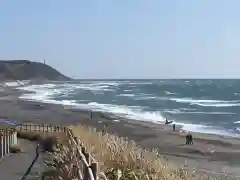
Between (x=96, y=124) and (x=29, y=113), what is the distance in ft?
45.7

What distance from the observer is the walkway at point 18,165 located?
12756mm

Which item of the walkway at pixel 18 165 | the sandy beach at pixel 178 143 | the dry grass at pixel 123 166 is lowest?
the sandy beach at pixel 178 143

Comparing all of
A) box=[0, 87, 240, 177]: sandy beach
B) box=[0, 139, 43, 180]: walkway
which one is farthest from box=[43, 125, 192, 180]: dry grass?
box=[0, 87, 240, 177]: sandy beach

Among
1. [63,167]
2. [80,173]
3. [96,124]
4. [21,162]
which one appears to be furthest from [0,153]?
[96,124]

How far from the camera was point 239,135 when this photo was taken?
4016 centimetres

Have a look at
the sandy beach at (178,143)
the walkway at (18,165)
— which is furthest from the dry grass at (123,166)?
the sandy beach at (178,143)

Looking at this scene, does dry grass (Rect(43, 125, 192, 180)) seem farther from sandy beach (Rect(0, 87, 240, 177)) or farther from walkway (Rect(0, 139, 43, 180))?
sandy beach (Rect(0, 87, 240, 177))

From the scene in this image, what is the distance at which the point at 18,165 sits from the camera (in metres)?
14.9

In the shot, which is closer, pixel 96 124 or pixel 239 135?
pixel 239 135

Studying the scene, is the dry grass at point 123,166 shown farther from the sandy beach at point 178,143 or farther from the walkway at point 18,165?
the sandy beach at point 178,143

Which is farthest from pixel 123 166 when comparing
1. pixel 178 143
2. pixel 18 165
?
pixel 178 143

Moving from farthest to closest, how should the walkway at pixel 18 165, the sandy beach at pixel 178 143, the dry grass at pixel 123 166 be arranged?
the sandy beach at pixel 178 143
the walkway at pixel 18 165
the dry grass at pixel 123 166

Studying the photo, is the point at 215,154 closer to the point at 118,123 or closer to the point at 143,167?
the point at 118,123

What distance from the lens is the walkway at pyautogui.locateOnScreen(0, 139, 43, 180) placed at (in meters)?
12.8
